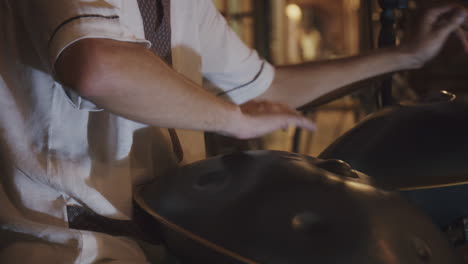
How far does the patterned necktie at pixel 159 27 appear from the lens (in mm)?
665

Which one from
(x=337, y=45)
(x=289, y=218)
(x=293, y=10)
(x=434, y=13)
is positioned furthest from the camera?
(x=337, y=45)

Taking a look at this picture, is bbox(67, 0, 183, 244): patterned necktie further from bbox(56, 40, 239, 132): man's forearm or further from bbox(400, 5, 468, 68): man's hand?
bbox(400, 5, 468, 68): man's hand

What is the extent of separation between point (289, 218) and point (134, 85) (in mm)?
204

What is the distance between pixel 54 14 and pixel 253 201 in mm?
273

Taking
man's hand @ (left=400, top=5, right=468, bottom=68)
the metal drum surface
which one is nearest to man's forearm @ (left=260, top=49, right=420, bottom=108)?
man's hand @ (left=400, top=5, right=468, bottom=68)

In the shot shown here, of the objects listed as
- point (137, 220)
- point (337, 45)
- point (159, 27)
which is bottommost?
point (337, 45)

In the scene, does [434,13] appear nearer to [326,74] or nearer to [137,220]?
[326,74]

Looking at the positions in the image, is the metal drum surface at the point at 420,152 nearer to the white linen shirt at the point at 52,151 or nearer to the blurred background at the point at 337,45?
the blurred background at the point at 337,45

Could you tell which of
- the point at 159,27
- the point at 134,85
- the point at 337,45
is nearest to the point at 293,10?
the point at 337,45

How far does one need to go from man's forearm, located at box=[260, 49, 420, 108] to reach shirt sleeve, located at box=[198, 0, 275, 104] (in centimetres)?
3

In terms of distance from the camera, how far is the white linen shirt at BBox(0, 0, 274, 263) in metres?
0.53

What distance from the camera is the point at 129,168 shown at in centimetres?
62

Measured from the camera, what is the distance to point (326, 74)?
0.96 metres

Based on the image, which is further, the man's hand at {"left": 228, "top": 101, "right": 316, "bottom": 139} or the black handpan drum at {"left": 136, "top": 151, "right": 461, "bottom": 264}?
the man's hand at {"left": 228, "top": 101, "right": 316, "bottom": 139}
